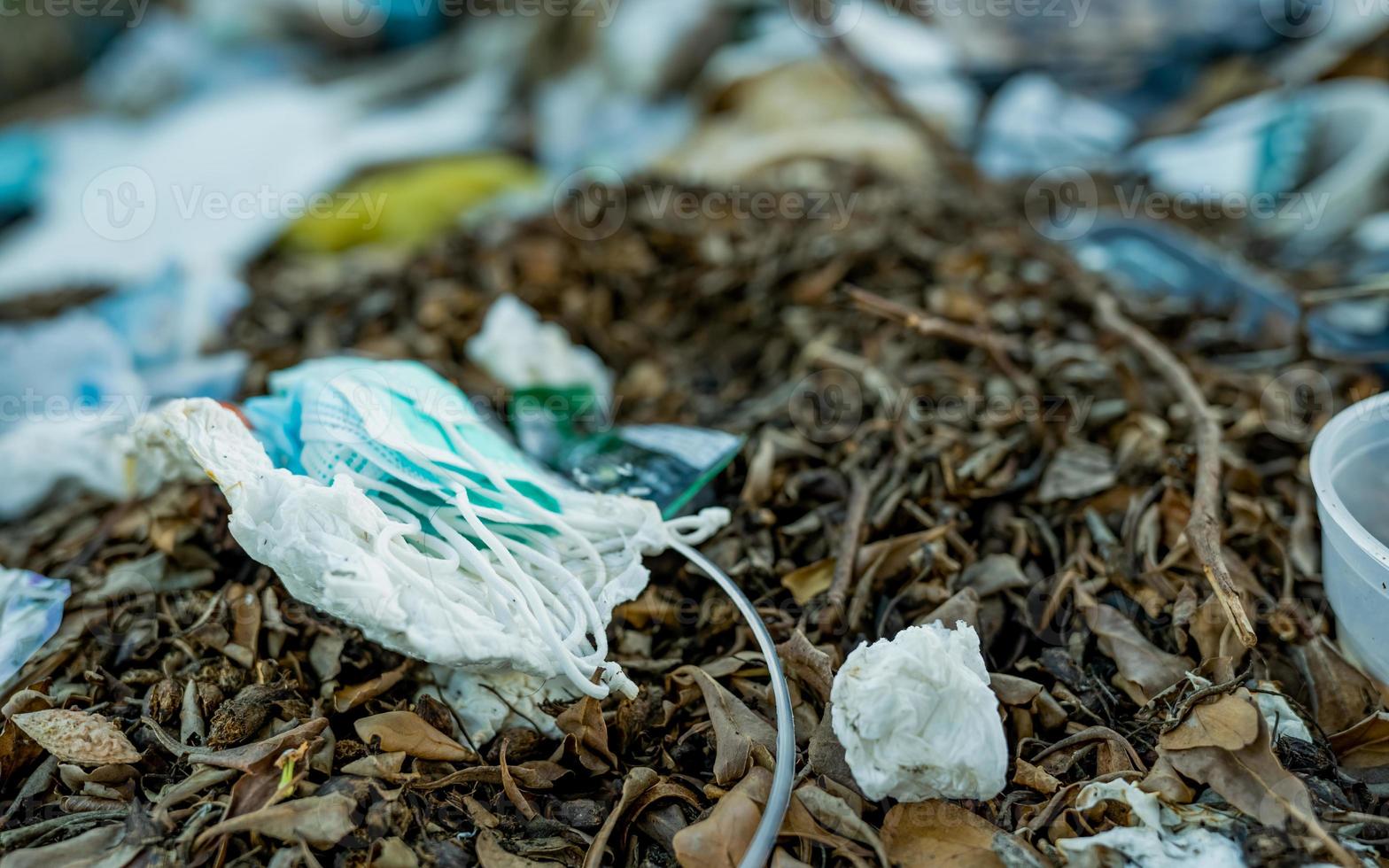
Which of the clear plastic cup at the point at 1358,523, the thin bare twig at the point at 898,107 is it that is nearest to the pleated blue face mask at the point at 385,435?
the clear plastic cup at the point at 1358,523

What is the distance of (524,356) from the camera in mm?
1476

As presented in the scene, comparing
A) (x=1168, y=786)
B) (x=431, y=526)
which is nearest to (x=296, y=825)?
(x=431, y=526)

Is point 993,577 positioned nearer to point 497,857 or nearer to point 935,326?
point 935,326

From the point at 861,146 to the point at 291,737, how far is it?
2.18 meters

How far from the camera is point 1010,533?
1164 millimetres

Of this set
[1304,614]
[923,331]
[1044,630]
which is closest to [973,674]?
[1044,630]

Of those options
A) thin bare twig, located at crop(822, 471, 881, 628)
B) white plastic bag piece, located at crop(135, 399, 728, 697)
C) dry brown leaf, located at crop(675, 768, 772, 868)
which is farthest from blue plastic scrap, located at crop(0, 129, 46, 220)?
dry brown leaf, located at crop(675, 768, 772, 868)

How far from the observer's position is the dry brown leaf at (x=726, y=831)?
823mm

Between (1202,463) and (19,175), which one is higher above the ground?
(19,175)

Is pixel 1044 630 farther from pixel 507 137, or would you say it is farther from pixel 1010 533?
pixel 507 137

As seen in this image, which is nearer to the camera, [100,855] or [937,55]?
[100,855]

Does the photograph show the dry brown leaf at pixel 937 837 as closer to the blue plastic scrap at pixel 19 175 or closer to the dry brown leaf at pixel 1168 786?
the dry brown leaf at pixel 1168 786

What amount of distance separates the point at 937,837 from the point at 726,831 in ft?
0.64

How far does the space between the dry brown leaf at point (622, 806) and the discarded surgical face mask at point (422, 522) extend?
91mm
